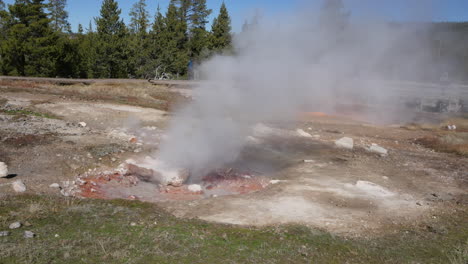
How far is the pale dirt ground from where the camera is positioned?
24.9ft

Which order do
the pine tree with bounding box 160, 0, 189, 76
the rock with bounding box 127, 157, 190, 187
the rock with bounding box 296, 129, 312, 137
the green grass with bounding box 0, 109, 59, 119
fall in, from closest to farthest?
1. the rock with bounding box 127, 157, 190, 187
2. the green grass with bounding box 0, 109, 59, 119
3. the rock with bounding box 296, 129, 312, 137
4. the pine tree with bounding box 160, 0, 189, 76

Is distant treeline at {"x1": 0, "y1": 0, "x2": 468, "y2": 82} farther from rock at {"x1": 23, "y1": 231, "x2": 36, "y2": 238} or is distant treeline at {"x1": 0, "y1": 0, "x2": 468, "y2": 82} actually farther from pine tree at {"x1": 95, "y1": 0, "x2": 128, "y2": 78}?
rock at {"x1": 23, "y1": 231, "x2": 36, "y2": 238}

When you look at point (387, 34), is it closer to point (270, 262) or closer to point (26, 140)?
point (270, 262)

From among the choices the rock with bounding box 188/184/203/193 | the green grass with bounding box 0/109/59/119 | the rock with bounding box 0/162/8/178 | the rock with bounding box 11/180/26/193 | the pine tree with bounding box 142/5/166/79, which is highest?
the pine tree with bounding box 142/5/166/79

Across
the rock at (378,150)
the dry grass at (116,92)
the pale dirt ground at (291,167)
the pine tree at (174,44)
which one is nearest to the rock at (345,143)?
the pale dirt ground at (291,167)

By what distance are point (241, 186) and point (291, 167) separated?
7.48ft

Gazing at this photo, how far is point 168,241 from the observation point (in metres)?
5.86

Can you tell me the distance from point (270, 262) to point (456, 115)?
20965 mm

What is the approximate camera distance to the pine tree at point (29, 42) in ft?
102

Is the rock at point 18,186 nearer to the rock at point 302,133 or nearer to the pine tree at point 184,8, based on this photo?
the rock at point 302,133

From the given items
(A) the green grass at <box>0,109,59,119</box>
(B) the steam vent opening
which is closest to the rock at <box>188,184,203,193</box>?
(B) the steam vent opening

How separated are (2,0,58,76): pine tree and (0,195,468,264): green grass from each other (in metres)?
27.9

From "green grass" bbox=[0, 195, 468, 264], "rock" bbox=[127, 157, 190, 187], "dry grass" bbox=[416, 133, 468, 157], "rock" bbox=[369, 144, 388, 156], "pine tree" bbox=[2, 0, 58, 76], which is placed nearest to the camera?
"green grass" bbox=[0, 195, 468, 264]

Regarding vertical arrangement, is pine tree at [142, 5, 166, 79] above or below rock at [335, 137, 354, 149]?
above
